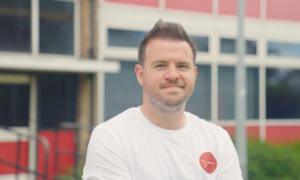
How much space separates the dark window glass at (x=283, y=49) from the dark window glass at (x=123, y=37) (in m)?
3.95

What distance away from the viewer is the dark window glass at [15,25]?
7246 millimetres

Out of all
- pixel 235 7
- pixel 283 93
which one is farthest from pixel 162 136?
pixel 283 93

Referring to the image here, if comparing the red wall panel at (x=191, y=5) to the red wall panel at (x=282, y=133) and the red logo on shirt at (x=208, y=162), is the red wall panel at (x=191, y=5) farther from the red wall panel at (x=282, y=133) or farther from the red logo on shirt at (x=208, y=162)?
the red logo on shirt at (x=208, y=162)

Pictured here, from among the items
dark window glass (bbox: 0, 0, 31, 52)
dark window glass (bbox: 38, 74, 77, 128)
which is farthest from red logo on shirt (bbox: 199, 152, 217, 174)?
dark window glass (bbox: 0, 0, 31, 52)

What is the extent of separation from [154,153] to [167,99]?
0.30 m

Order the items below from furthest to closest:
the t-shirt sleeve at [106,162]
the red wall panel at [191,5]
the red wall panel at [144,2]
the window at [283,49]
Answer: the window at [283,49], the red wall panel at [191,5], the red wall panel at [144,2], the t-shirt sleeve at [106,162]

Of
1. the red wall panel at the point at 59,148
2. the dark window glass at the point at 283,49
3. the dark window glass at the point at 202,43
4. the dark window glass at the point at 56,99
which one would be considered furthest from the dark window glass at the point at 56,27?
the dark window glass at the point at 283,49

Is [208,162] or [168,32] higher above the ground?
[168,32]

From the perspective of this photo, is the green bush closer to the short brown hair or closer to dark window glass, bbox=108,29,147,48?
dark window glass, bbox=108,29,147,48

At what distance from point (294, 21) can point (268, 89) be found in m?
2.18

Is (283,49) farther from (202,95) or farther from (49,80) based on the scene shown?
(49,80)

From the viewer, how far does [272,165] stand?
6688 millimetres

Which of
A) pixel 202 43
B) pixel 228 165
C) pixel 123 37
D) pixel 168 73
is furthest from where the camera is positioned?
pixel 202 43

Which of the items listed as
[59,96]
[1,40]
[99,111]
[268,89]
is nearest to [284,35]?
[268,89]
